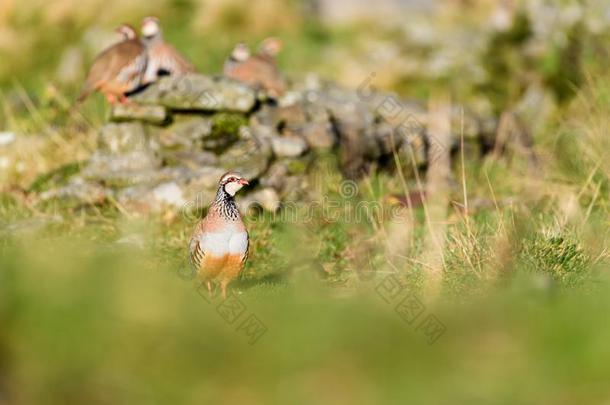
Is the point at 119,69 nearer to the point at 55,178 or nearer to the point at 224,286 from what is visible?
the point at 55,178

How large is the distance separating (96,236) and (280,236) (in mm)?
1623

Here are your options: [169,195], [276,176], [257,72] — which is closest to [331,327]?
[169,195]

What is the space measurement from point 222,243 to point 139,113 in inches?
145

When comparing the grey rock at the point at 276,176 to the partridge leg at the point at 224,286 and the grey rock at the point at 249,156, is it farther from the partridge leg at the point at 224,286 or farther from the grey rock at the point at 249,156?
the partridge leg at the point at 224,286

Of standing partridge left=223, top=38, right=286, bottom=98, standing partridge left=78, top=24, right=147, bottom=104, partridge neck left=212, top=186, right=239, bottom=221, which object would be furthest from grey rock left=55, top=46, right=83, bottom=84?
partridge neck left=212, top=186, right=239, bottom=221

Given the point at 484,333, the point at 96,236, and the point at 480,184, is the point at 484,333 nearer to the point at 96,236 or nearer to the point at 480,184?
the point at 96,236

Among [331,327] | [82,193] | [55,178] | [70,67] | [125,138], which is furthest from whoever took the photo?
[70,67]

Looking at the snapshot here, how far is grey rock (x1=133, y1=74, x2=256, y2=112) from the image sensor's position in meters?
10.7

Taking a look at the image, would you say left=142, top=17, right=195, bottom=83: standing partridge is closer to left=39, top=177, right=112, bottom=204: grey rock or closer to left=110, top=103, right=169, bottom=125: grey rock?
left=110, top=103, right=169, bottom=125: grey rock

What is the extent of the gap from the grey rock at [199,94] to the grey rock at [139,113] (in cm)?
9

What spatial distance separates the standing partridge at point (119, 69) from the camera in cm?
1050

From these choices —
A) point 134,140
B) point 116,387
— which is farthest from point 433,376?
point 134,140

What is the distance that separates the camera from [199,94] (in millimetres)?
10703

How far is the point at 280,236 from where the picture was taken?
9.70m
